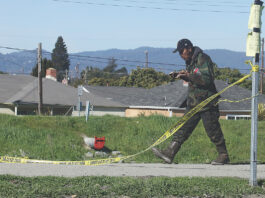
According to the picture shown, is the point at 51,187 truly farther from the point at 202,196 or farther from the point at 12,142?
the point at 12,142

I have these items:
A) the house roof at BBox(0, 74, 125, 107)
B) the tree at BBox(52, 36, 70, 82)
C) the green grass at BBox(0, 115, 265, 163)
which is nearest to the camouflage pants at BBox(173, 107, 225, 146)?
the green grass at BBox(0, 115, 265, 163)

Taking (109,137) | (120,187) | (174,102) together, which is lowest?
(174,102)

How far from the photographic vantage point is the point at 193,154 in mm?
12180

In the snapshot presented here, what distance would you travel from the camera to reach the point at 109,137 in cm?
1366

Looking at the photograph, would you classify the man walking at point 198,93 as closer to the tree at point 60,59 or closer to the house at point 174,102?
the house at point 174,102

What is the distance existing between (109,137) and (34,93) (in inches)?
1237

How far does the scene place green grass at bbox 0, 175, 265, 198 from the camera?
19.6ft

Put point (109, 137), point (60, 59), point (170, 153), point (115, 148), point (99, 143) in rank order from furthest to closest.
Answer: point (60, 59) → point (109, 137) → point (115, 148) → point (99, 143) → point (170, 153)

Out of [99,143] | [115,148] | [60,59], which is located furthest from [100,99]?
[60,59]

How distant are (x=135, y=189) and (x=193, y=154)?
240 inches

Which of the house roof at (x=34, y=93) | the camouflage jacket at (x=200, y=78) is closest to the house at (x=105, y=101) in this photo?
the house roof at (x=34, y=93)

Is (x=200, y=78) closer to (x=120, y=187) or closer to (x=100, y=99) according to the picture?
(x=120, y=187)

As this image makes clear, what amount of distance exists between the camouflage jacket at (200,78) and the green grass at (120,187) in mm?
2392

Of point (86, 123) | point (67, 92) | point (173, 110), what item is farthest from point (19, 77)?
point (86, 123)
